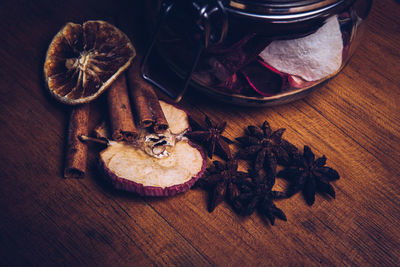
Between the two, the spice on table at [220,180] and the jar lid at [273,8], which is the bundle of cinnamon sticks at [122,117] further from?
the jar lid at [273,8]

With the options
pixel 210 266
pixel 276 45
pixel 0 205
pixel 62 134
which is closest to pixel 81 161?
pixel 62 134

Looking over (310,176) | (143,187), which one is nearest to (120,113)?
(143,187)

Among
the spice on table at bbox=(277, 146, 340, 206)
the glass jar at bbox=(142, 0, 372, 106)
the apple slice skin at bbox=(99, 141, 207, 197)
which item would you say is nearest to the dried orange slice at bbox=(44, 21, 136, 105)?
the glass jar at bbox=(142, 0, 372, 106)

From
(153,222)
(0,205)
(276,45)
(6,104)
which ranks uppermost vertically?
(276,45)

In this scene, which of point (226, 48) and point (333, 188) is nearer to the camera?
point (226, 48)

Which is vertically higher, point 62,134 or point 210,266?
point 62,134

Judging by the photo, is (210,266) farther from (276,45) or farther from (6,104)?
(6,104)

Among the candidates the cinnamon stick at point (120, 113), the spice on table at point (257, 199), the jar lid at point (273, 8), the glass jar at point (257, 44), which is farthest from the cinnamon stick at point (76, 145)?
the jar lid at point (273, 8)

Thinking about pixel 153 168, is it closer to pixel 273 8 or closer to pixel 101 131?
pixel 101 131
